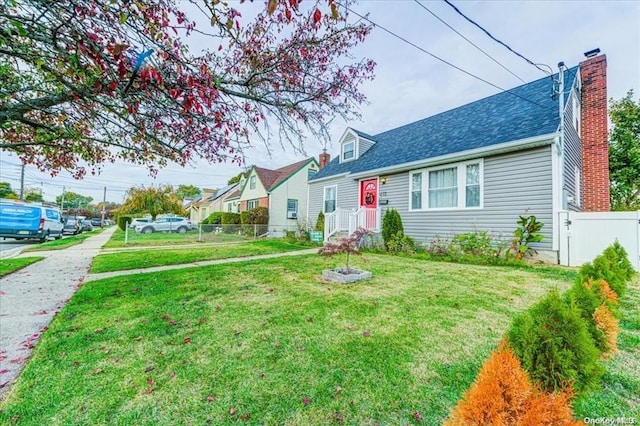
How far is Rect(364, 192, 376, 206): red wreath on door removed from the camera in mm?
12047

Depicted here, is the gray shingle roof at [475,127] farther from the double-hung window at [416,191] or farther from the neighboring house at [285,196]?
the neighboring house at [285,196]

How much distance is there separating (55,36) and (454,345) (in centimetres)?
462

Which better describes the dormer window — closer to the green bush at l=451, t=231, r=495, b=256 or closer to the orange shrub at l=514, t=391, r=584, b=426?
the green bush at l=451, t=231, r=495, b=256

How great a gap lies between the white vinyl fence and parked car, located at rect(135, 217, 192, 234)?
A: 22581mm

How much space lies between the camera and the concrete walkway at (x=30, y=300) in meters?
2.83

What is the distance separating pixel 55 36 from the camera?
7.77ft

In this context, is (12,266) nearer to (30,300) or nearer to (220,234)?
(30,300)

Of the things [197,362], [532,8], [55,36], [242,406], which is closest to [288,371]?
[242,406]

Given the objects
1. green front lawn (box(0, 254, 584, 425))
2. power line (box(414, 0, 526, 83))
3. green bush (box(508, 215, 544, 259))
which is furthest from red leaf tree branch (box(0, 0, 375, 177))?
green bush (box(508, 215, 544, 259))

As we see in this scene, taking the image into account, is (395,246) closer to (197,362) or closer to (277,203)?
(197,362)

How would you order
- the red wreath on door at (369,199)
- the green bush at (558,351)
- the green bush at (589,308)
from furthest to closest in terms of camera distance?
the red wreath on door at (369,199)
the green bush at (589,308)
the green bush at (558,351)

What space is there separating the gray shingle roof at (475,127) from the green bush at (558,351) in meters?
7.14

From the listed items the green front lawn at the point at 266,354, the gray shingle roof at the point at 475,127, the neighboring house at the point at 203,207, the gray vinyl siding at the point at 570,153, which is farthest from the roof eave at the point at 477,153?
the neighboring house at the point at 203,207

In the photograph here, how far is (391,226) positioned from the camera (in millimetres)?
10195
